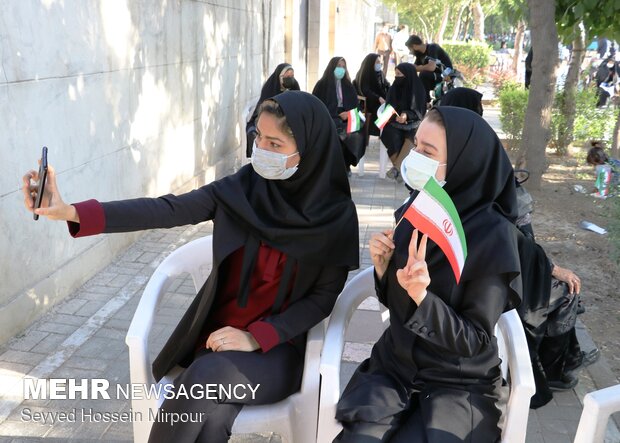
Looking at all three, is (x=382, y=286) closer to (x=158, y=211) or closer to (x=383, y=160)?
(x=158, y=211)

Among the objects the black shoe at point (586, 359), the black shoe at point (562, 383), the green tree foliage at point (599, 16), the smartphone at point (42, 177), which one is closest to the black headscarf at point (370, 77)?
the green tree foliage at point (599, 16)

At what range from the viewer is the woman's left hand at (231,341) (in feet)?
7.79

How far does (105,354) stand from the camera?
3703mm

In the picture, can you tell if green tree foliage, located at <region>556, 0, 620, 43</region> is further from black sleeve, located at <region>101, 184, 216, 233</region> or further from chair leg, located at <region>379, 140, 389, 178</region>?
black sleeve, located at <region>101, 184, 216, 233</region>

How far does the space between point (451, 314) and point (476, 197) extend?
0.41m

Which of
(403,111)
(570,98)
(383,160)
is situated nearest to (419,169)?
(403,111)

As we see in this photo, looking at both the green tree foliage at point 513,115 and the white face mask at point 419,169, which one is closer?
the white face mask at point 419,169

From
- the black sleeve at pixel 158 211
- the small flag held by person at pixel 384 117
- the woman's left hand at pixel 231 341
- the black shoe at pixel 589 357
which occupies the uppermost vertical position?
the black sleeve at pixel 158 211

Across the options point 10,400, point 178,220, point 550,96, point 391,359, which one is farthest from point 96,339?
point 550,96

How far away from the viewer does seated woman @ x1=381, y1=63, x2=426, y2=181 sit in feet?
26.7

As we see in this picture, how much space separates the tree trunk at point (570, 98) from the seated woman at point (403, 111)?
108 inches

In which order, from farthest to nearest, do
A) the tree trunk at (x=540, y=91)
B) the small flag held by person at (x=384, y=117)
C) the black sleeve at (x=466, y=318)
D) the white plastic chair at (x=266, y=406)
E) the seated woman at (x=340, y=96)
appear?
the seated woman at (x=340, y=96) < the tree trunk at (x=540, y=91) < the small flag held by person at (x=384, y=117) < the white plastic chair at (x=266, y=406) < the black sleeve at (x=466, y=318)

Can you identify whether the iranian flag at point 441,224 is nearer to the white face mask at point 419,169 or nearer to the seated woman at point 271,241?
the white face mask at point 419,169
